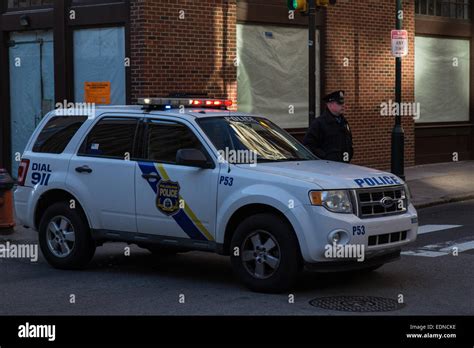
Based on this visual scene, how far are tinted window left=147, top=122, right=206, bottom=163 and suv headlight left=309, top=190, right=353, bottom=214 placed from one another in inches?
58.5

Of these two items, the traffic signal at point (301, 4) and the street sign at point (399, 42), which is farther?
the street sign at point (399, 42)

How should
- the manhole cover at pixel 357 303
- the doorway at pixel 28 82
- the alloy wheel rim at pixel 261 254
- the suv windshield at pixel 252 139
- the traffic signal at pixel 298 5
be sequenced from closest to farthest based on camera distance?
the manhole cover at pixel 357 303 < the alloy wheel rim at pixel 261 254 < the suv windshield at pixel 252 139 < the traffic signal at pixel 298 5 < the doorway at pixel 28 82

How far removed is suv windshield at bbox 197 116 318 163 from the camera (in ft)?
30.7

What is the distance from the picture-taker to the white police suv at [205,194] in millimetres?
8555

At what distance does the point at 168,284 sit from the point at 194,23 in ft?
28.5

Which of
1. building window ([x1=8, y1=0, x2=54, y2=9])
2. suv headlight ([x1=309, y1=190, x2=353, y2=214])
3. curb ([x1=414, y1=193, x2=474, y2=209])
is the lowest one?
curb ([x1=414, y1=193, x2=474, y2=209])

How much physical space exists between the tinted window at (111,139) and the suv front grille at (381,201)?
266 centimetres

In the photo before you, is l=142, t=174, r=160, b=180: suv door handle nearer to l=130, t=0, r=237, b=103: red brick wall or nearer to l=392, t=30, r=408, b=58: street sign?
l=130, t=0, r=237, b=103: red brick wall

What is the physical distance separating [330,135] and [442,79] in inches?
497

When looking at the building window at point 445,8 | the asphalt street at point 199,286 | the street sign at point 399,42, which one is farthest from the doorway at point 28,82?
the building window at point 445,8

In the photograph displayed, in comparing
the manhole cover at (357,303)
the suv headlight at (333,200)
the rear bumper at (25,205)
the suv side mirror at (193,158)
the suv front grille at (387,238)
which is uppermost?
the suv side mirror at (193,158)

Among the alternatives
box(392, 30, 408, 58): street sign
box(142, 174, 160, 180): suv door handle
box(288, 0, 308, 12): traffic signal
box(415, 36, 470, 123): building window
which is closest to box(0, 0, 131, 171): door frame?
box(288, 0, 308, 12): traffic signal

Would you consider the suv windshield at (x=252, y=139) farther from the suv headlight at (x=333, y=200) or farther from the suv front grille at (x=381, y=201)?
the suv front grille at (x=381, y=201)

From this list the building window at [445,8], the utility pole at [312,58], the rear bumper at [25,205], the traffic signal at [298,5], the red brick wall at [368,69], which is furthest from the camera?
the building window at [445,8]
